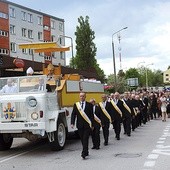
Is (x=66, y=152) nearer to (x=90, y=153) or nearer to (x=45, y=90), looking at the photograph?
(x=90, y=153)

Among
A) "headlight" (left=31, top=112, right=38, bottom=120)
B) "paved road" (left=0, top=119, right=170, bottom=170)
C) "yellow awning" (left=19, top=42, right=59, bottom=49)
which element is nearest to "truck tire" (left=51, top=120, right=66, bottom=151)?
"paved road" (left=0, top=119, right=170, bottom=170)

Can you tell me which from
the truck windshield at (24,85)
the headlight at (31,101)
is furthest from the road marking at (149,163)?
the truck windshield at (24,85)

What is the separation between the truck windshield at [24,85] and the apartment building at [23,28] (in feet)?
135

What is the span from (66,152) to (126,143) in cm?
278

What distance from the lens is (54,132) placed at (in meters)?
12.9

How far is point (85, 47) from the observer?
72750mm

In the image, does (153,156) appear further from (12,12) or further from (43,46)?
(12,12)

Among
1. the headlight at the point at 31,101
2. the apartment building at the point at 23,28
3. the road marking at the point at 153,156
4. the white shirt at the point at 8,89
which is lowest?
the road marking at the point at 153,156

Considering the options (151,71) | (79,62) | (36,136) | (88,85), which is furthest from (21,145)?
(151,71)

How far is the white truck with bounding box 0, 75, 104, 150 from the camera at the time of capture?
12.4 m

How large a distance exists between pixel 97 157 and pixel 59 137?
213 centimetres

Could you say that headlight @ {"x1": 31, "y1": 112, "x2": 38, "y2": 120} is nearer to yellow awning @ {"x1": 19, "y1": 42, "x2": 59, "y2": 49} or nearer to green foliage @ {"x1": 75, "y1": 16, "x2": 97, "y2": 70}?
yellow awning @ {"x1": 19, "y1": 42, "x2": 59, "y2": 49}

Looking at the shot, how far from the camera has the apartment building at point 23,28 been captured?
60.9 m

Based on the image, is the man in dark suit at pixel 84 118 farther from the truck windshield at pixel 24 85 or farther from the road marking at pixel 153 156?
the road marking at pixel 153 156
